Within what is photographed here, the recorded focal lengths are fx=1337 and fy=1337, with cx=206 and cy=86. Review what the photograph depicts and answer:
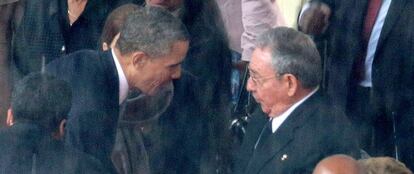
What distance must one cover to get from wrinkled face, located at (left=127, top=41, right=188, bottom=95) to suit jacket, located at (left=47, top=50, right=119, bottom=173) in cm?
9

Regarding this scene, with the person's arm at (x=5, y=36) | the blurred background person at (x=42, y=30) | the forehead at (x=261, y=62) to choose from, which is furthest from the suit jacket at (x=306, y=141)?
the person's arm at (x=5, y=36)

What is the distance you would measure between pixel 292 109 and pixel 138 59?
51 cm

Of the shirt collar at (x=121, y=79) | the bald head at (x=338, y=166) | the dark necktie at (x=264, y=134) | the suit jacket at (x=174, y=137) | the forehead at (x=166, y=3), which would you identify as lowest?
the suit jacket at (x=174, y=137)

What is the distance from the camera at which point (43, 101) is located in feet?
12.1

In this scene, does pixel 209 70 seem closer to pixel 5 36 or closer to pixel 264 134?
pixel 264 134

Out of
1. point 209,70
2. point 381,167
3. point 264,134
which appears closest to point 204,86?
point 209,70

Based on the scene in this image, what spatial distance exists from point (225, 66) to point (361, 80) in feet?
1.67

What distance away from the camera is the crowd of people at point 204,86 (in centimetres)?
382

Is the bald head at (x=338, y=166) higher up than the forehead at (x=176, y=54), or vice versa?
the forehead at (x=176, y=54)

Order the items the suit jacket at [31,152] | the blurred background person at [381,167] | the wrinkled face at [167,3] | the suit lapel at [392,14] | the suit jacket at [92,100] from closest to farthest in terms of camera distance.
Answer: the suit jacket at [31,152] → the blurred background person at [381,167] → the suit jacket at [92,100] → the suit lapel at [392,14] → the wrinkled face at [167,3]

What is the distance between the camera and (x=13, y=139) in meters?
3.61

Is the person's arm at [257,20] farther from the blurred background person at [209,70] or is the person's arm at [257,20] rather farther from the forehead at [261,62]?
the forehead at [261,62]

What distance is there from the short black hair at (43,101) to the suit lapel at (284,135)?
716 mm

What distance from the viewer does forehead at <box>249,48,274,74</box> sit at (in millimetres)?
4176
